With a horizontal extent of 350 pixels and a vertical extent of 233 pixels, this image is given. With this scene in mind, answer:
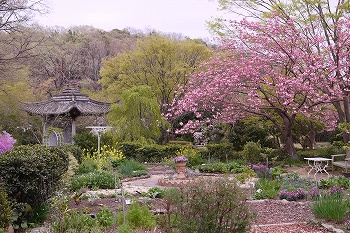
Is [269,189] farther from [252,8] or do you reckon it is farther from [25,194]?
[252,8]

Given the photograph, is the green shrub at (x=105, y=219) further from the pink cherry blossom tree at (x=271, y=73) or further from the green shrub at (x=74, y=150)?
the pink cherry blossom tree at (x=271, y=73)

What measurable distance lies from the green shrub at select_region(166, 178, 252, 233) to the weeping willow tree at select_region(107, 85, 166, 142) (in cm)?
1303

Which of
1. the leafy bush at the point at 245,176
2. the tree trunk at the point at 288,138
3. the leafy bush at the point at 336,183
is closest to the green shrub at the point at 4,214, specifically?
the leafy bush at the point at 245,176

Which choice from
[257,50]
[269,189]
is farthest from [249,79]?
[269,189]

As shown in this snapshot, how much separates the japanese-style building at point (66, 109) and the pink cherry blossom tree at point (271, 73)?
264 inches

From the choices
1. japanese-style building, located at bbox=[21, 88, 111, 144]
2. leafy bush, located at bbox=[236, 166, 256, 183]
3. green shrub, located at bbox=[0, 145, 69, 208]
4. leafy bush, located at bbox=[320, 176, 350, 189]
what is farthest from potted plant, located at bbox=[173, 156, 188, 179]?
japanese-style building, located at bbox=[21, 88, 111, 144]

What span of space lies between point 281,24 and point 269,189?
868 cm

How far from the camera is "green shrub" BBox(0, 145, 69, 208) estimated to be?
589cm

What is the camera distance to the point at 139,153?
1612 cm

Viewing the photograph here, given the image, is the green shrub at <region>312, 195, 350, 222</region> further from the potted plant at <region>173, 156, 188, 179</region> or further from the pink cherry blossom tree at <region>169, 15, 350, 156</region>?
the pink cherry blossom tree at <region>169, 15, 350, 156</region>

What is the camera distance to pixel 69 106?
19.6 metres

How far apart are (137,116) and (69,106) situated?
4.15 meters

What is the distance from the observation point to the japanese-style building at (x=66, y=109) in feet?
64.3

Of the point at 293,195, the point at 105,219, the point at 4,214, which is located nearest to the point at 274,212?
the point at 293,195
